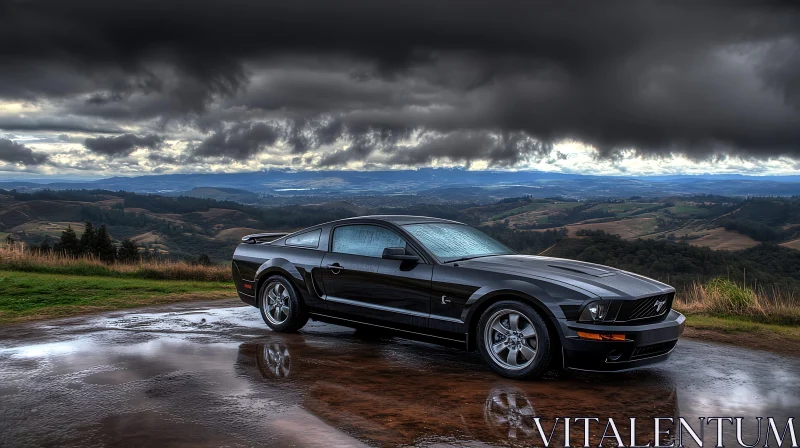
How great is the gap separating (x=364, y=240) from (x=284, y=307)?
149 centimetres

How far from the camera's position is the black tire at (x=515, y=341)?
5.50m

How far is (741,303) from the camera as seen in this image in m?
9.98

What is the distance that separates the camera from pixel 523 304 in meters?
5.70

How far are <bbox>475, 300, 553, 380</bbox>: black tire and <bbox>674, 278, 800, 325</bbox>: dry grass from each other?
575 centimetres

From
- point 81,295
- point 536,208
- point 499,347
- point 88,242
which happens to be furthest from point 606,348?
point 536,208

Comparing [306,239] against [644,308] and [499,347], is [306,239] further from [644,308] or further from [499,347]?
[644,308]

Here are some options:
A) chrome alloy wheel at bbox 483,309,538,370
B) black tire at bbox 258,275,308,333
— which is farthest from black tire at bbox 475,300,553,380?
black tire at bbox 258,275,308,333

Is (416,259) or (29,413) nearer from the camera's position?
(29,413)

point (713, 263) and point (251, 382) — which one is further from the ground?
point (251, 382)

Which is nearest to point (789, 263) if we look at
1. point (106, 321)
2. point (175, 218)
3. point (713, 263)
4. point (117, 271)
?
point (713, 263)

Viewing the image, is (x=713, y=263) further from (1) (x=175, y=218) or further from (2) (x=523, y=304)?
(1) (x=175, y=218)

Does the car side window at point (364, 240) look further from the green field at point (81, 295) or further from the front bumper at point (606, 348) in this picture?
the green field at point (81, 295)

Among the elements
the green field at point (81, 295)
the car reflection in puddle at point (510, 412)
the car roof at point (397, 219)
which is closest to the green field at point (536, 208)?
the green field at point (81, 295)

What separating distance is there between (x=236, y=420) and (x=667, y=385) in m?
3.72
